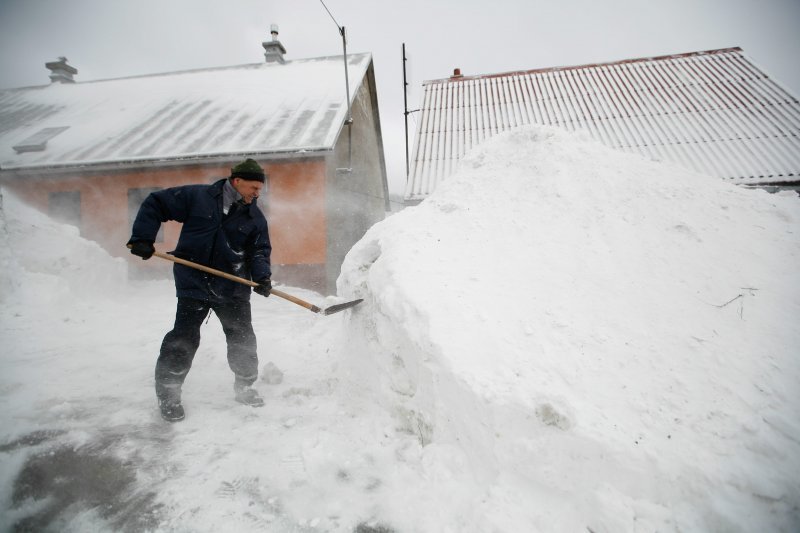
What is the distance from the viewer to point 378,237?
10.5ft

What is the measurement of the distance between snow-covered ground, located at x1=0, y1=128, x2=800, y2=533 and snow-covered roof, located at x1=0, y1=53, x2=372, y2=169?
5.59 m

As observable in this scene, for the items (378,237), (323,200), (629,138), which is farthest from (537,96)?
(378,237)

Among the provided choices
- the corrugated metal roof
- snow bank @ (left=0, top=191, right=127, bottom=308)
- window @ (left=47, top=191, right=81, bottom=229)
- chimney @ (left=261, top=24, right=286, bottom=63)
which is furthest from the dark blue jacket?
chimney @ (left=261, top=24, right=286, bottom=63)

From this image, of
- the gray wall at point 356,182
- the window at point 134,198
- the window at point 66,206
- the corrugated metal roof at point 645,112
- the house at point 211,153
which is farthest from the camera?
the window at point 66,206

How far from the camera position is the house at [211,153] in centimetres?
775

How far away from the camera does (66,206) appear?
8688 millimetres

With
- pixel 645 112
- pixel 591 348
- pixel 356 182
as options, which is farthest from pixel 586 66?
pixel 591 348

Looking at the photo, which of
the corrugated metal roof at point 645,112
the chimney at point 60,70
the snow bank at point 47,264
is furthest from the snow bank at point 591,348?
the chimney at point 60,70

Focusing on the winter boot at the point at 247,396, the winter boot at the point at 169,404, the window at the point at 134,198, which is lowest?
the winter boot at the point at 247,396

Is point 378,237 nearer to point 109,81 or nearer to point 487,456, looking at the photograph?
point 487,456

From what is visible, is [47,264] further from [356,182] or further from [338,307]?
[356,182]

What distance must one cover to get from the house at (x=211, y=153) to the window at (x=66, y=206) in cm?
3

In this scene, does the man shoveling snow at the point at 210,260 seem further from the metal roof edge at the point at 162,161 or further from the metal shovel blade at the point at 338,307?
the metal roof edge at the point at 162,161

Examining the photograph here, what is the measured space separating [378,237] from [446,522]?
86.9 inches
